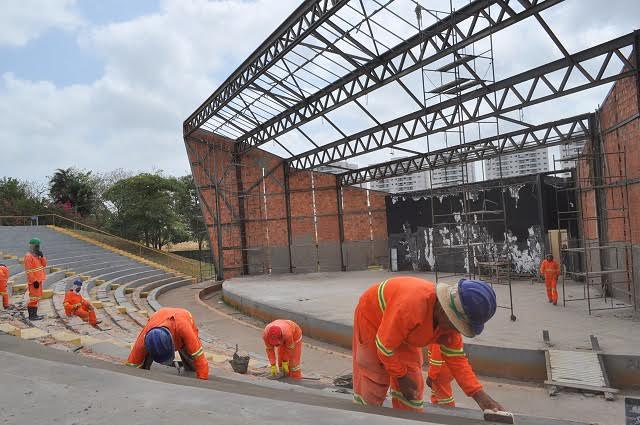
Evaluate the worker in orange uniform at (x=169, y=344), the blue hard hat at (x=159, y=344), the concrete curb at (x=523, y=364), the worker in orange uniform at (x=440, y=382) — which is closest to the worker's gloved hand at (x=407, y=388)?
the worker in orange uniform at (x=440, y=382)

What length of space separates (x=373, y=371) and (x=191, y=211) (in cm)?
3574

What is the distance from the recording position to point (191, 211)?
1481 inches

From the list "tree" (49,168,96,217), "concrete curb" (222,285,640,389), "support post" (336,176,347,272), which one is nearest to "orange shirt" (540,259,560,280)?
"concrete curb" (222,285,640,389)

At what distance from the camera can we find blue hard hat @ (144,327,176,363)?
164 inches

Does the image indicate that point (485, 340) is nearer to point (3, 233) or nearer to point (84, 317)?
point (84, 317)

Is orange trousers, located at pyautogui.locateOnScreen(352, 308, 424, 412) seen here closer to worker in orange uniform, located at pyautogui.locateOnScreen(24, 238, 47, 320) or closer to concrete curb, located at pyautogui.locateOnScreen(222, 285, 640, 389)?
concrete curb, located at pyautogui.locateOnScreen(222, 285, 640, 389)

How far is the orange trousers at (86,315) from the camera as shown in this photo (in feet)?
31.6

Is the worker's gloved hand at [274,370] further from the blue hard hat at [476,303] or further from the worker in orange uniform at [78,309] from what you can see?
the worker in orange uniform at [78,309]

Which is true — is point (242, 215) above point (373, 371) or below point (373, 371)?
above

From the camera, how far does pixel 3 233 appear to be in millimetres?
21859

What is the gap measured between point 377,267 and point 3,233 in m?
17.5

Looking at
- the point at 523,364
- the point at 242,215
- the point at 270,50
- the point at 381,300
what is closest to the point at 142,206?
the point at 242,215

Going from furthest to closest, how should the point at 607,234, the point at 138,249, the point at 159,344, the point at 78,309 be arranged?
the point at 138,249 → the point at 607,234 → the point at 78,309 → the point at 159,344

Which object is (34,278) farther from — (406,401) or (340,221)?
(340,221)
